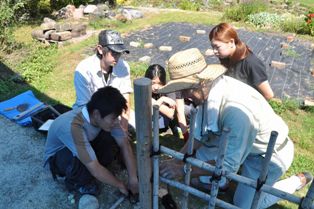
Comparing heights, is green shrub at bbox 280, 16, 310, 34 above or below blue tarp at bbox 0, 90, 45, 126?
above

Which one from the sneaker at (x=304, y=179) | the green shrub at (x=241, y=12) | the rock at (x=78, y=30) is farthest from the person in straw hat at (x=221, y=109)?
the green shrub at (x=241, y=12)

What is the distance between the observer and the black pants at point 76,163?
2959mm

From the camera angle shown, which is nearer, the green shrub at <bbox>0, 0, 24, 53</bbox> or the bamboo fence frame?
the bamboo fence frame

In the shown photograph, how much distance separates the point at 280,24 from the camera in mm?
9188

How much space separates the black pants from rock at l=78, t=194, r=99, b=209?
0.14 metres

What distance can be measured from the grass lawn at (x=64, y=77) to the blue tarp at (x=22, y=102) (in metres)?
0.30

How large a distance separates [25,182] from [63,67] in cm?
341

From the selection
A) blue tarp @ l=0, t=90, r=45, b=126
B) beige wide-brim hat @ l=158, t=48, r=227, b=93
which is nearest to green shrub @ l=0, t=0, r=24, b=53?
blue tarp @ l=0, t=90, r=45, b=126

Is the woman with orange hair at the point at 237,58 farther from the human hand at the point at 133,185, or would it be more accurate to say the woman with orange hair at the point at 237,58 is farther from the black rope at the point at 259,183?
the black rope at the point at 259,183

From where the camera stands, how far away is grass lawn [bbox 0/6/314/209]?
4066 mm

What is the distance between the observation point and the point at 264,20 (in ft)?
31.0

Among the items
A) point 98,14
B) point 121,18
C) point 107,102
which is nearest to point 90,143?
point 107,102

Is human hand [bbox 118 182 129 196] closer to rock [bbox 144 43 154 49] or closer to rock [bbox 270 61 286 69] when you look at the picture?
rock [bbox 270 61 286 69]

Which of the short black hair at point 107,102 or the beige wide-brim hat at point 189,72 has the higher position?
the beige wide-brim hat at point 189,72
